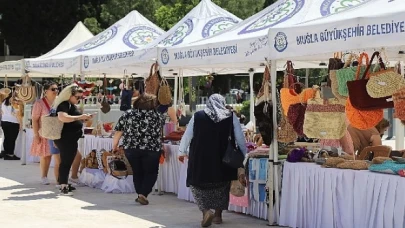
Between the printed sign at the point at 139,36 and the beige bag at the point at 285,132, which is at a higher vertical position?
the printed sign at the point at 139,36

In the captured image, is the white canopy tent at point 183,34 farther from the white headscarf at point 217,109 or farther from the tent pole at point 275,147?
the tent pole at point 275,147

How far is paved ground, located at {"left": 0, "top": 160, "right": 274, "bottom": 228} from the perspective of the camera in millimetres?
7758

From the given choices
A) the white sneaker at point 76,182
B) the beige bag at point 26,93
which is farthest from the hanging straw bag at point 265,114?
the beige bag at point 26,93

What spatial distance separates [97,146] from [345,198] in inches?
225

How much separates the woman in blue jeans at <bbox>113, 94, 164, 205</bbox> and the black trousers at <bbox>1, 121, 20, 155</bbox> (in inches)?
296

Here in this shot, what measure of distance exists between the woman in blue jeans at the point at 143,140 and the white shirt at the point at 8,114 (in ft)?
24.0

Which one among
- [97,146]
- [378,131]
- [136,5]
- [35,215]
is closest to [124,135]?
[35,215]

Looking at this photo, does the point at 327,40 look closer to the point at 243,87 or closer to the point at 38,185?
the point at 38,185

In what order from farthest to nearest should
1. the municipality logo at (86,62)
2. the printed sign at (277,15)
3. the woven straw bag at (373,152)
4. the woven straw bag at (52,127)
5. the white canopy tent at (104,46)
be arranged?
1. the white canopy tent at (104,46)
2. the municipality logo at (86,62)
3. the woven straw bag at (52,127)
4. the printed sign at (277,15)
5. the woven straw bag at (373,152)

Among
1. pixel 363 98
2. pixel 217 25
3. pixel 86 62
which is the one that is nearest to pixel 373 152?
pixel 363 98

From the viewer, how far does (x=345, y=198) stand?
659cm

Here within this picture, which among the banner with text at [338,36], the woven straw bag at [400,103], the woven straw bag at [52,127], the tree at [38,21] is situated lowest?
the woven straw bag at [52,127]

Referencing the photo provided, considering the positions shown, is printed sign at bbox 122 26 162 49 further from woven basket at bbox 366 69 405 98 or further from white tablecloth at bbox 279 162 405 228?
woven basket at bbox 366 69 405 98

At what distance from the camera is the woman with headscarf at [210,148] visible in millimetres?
7301
